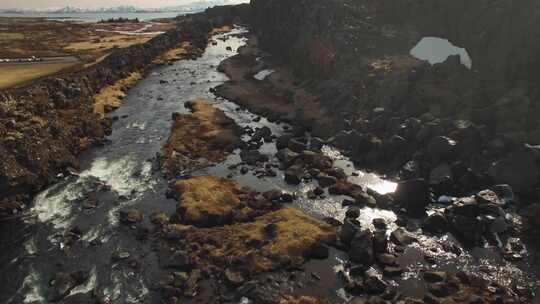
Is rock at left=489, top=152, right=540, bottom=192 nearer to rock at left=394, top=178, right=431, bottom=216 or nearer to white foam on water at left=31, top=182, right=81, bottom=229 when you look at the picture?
rock at left=394, top=178, right=431, bottom=216

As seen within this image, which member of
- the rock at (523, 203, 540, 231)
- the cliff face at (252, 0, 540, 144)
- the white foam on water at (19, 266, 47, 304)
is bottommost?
the white foam on water at (19, 266, 47, 304)

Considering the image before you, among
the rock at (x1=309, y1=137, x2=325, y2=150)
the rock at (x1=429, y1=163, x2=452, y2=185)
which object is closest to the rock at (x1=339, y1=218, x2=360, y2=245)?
the rock at (x1=429, y1=163, x2=452, y2=185)

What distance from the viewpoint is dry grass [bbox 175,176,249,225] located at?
140 feet

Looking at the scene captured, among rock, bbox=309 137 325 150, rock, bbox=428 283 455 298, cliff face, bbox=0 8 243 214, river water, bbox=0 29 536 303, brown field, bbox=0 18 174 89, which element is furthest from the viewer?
brown field, bbox=0 18 174 89

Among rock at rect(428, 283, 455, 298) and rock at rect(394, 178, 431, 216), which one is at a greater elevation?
rock at rect(394, 178, 431, 216)

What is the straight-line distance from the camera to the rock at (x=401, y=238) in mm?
38219

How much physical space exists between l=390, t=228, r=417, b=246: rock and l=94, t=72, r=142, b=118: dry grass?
2098 inches

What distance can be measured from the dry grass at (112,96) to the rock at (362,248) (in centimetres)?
5183

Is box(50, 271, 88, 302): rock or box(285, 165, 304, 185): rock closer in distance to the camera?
box(50, 271, 88, 302): rock

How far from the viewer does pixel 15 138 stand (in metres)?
51.3

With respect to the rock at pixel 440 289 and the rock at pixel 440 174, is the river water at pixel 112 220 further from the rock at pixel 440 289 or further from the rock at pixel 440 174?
the rock at pixel 440 174

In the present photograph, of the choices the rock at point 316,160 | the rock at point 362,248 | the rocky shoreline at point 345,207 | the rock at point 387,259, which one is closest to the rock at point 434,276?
the rocky shoreline at point 345,207

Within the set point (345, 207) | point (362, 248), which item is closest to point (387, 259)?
point (362, 248)

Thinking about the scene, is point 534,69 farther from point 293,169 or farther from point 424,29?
point 293,169
